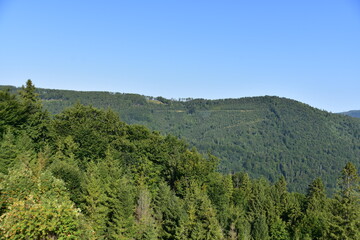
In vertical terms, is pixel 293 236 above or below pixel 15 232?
below

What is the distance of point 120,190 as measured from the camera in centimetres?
4438

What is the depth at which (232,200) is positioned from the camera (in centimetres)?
8206

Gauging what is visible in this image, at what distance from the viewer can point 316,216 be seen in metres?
71.4

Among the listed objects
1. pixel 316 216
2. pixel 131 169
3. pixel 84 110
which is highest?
pixel 84 110

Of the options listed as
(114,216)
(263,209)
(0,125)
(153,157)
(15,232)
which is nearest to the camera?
(15,232)

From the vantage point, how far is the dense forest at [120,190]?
2298 centimetres

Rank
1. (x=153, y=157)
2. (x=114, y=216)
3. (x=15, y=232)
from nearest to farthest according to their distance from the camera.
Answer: (x=15, y=232) → (x=114, y=216) → (x=153, y=157)

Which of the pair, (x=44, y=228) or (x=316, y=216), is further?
(x=316, y=216)

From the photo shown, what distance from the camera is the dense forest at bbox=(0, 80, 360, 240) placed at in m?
23.0

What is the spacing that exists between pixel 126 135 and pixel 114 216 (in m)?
30.2

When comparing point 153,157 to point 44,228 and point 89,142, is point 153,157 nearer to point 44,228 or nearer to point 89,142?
point 89,142

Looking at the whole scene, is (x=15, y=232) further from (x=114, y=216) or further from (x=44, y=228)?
(x=114, y=216)

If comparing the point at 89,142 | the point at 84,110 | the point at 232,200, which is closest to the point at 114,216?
the point at 89,142

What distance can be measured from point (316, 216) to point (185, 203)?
114 feet
